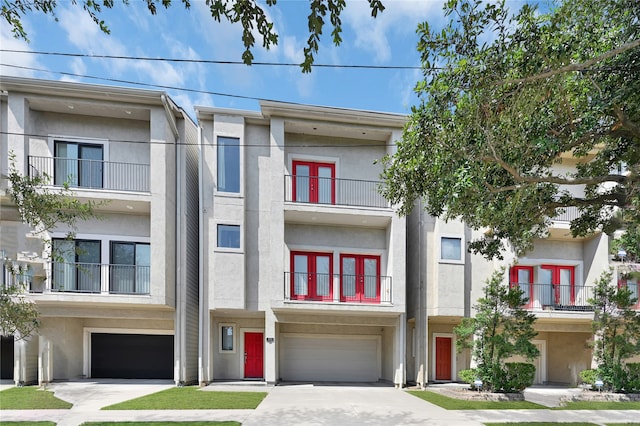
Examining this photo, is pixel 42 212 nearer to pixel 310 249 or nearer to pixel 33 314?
pixel 33 314

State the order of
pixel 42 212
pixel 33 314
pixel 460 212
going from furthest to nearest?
pixel 460 212 → pixel 33 314 → pixel 42 212

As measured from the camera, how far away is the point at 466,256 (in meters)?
14.6

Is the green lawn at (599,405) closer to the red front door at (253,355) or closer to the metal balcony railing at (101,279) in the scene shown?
the red front door at (253,355)

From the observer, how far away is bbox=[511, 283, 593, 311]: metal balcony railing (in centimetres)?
1491

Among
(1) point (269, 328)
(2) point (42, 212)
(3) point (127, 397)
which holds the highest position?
(2) point (42, 212)

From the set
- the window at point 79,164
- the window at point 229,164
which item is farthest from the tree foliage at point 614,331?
the window at point 79,164

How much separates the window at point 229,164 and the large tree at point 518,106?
738 cm

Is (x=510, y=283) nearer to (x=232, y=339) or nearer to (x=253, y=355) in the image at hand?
(x=253, y=355)

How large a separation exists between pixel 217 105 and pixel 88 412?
32.7 feet

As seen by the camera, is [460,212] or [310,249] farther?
[310,249]

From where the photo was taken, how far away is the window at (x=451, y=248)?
1382 cm

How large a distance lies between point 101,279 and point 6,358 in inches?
200

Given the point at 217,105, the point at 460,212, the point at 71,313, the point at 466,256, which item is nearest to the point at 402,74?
the point at 460,212

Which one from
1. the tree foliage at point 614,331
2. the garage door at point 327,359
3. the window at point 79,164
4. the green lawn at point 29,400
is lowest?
the garage door at point 327,359
